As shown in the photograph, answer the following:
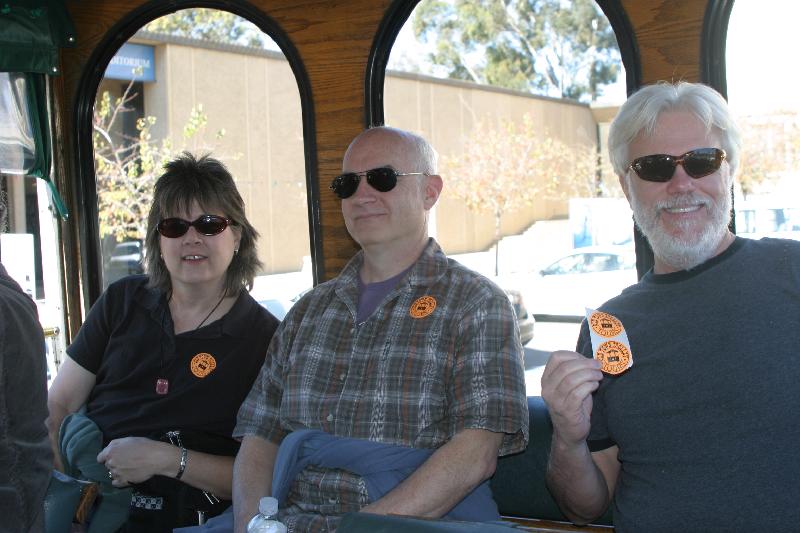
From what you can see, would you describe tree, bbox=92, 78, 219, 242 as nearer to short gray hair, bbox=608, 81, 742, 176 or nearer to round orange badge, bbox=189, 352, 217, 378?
round orange badge, bbox=189, 352, 217, 378

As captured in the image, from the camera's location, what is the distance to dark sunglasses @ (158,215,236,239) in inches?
112

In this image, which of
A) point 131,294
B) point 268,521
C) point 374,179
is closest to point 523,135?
point 374,179

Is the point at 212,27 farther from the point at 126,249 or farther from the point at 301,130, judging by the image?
the point at 126,249

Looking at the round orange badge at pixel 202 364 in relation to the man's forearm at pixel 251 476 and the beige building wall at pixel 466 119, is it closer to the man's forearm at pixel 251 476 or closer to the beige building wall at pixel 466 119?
the man's forearm at pixel 251 476

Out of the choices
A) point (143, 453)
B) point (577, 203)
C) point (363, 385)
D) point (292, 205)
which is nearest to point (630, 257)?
point (577, 203)

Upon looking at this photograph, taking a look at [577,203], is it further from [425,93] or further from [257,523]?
[257,523]

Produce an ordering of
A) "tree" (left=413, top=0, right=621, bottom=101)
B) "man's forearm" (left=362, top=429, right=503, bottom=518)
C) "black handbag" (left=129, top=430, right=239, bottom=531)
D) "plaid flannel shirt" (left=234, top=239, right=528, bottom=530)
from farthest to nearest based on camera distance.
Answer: "tree" (left=413, top=0, right=621, bottom=101) < "black handbag" (left=129, top=430, right=239, bottom=531) < "plaid flannel shirt" (left=234, top=239, right=528, bottom=530) < "man's forearm" (left=362, top=429, right=503, bottom=518)

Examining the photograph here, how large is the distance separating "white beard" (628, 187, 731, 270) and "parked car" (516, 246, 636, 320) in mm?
904

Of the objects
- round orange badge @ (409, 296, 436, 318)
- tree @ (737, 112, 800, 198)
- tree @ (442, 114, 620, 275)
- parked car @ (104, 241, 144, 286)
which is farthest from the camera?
parked car @ (104, 241, 144, 286)

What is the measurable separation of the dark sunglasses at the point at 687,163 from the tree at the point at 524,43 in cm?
105

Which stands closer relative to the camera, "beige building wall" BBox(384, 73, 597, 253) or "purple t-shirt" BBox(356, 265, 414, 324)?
"purple t-shirt" BBox(356, 265, 414, 324)

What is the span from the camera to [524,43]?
3600 mm

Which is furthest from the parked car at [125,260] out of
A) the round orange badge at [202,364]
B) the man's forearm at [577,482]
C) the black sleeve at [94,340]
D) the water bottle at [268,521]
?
the man's forearm at [577,482]

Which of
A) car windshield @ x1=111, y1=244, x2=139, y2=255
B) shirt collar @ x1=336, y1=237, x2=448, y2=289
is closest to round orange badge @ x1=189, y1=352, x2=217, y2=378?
shirt collar @ x1=336, y1=237, x2=448, y2=289
